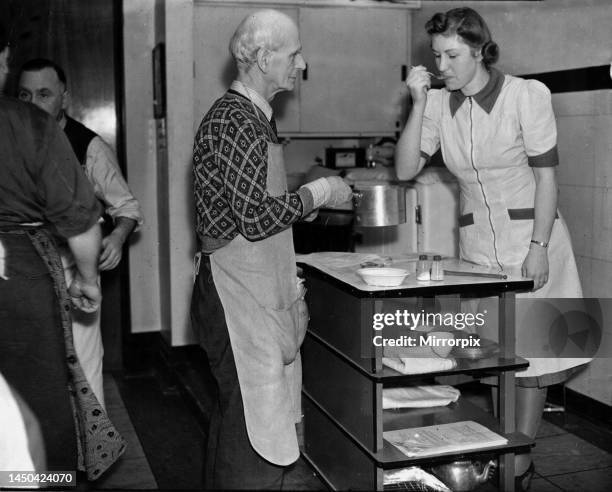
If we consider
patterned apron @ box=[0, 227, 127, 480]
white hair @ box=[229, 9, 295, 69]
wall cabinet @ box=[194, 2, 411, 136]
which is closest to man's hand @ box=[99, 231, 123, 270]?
patterned apron @ box=[0, 227, 127, 480]

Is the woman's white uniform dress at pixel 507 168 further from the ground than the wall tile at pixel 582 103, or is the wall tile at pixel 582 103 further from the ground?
the wall tile at pixel 582 103

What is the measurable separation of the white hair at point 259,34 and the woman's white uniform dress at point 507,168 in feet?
2.69

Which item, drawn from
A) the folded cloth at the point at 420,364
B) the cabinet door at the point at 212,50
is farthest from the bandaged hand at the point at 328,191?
the cabinet door at the point at 212,50

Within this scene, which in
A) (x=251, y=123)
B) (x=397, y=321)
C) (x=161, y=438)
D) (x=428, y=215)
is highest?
(x=251, y=123)

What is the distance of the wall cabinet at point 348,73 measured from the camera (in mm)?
5039

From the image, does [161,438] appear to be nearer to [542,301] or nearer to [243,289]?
[243,289]

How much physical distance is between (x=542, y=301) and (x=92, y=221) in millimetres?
1626

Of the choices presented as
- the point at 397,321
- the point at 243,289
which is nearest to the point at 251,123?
the point at 243,289

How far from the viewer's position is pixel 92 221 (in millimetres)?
2158

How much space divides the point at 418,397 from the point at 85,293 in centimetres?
122

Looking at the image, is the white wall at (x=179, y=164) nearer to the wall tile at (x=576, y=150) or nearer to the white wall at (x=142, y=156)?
the white wall at (x=142, y=156)

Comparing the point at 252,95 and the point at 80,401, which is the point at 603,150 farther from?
the point at 80,401

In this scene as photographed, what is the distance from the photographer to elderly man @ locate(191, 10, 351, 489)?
7.89ft

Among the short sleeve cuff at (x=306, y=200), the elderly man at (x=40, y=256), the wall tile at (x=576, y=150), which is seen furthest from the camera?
the wall tile at (x=576, y=150)
